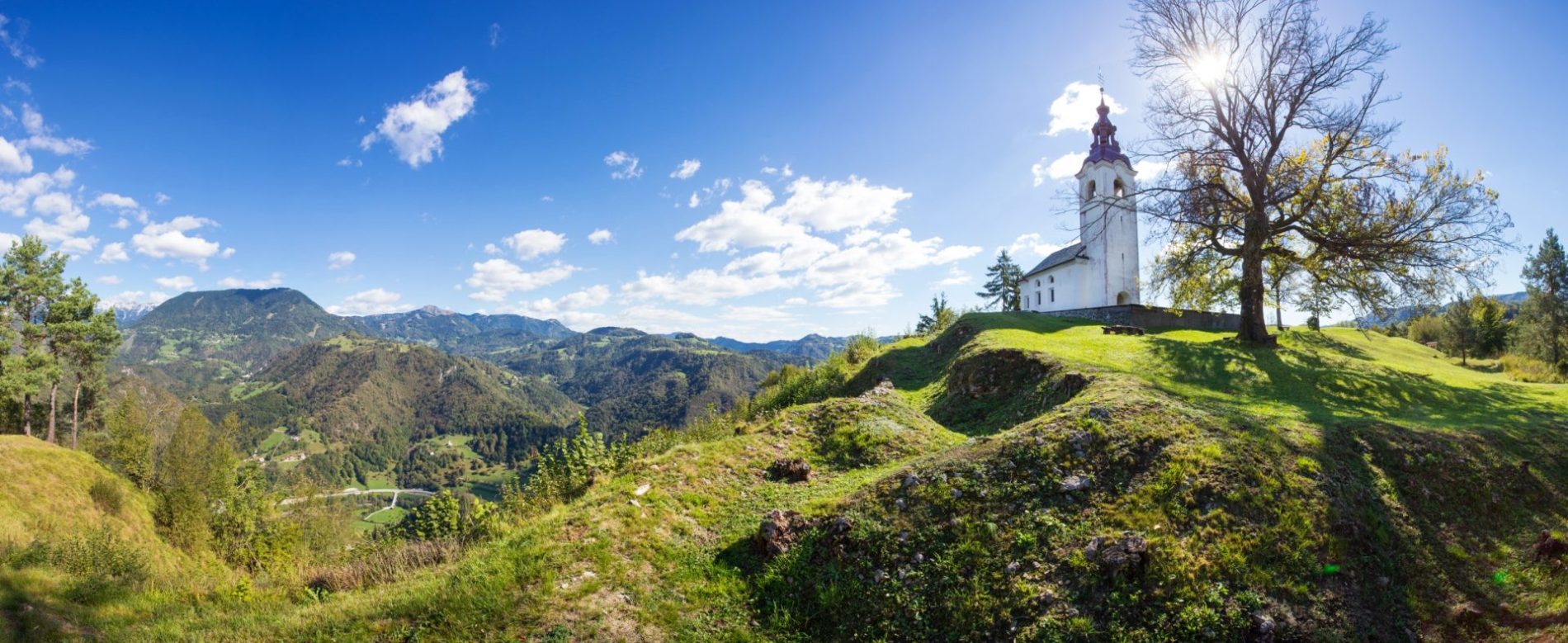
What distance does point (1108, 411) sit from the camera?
9.52 m

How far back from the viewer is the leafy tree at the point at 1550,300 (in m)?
38.7

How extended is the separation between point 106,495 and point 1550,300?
86686 millimetres

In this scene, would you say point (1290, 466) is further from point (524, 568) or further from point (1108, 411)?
point (524, 568)

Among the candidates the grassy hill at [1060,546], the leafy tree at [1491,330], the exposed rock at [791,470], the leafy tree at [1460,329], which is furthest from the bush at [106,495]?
the leafy tree at [1491,330]

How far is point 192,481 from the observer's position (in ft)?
108

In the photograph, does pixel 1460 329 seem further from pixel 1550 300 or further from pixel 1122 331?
pixel 1122 331

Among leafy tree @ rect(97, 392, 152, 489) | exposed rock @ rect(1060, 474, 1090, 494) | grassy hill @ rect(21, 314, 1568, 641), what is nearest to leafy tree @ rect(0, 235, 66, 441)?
leafy tree @ rect(97, 392, 152, 489)

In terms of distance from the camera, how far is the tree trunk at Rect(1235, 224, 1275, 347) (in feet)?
68.2

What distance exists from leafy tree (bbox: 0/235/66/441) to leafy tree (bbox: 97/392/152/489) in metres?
2.97

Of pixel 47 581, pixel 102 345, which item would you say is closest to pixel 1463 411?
pixel 47 581

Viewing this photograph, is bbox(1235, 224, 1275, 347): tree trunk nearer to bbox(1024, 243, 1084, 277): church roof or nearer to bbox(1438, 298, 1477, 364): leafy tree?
bbox(1024, 243, 1084, 277): church roof

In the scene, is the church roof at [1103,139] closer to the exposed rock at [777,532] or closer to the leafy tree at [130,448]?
the exposed rock at [777,532]

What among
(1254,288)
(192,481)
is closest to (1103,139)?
(1254,288)

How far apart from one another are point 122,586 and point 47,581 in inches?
57.0
